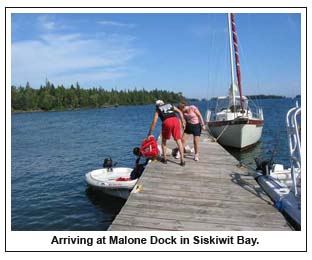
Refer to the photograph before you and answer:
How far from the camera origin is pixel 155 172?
319 inches

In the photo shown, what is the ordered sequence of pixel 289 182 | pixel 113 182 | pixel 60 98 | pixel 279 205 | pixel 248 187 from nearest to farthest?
pixel 279 205 < pixel 248 187 < pixel 289 182 < pixel 113 182 < pixel 60 98

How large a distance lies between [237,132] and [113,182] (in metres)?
10.6

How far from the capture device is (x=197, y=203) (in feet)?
19.9

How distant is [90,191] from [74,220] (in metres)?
2.49

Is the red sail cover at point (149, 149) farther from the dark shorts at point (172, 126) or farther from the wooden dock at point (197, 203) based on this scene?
the dark shorts at point (172, 126)

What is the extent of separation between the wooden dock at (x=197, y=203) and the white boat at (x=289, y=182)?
8.1 inches

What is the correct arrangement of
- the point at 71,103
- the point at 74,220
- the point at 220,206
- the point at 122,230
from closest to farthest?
1. the point at 122,230
2. the point at 220,206
3. the point at 74,220
4. the point at 71,103

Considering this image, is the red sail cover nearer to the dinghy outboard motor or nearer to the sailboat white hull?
the dinghy outboard motor

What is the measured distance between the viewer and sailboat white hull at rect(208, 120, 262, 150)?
1833cm

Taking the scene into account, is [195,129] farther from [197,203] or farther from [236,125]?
[236,125]

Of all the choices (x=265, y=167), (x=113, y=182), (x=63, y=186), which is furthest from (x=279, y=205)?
(x=63, y=186)
